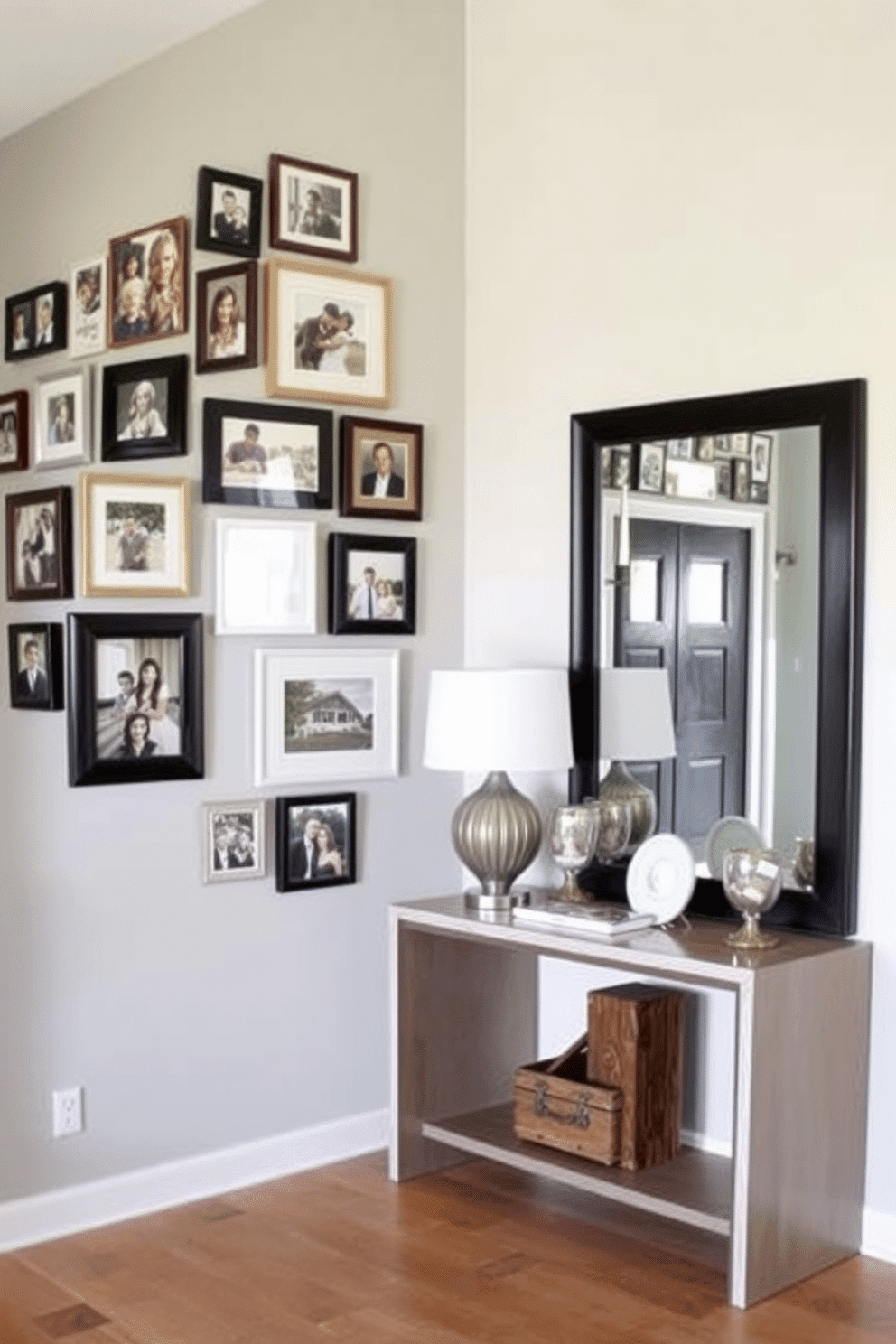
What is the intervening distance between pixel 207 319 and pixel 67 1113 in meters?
1.89

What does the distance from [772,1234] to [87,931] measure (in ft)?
5.42

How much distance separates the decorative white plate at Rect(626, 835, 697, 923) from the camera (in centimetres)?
344

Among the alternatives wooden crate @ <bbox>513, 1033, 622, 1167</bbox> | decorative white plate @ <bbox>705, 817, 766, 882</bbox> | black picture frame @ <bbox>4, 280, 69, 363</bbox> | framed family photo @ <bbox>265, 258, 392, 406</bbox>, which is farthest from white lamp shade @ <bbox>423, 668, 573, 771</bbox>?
→ black picture frame @ <bbox>4, 280, 69, 363</bbox>

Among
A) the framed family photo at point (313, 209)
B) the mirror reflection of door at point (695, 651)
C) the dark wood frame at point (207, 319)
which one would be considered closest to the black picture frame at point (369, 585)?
the dark wood frame at point (207, 319)

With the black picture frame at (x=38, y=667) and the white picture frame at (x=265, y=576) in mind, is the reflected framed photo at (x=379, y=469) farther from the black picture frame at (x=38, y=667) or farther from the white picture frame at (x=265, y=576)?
the black picture frame at (x=38, y=667)

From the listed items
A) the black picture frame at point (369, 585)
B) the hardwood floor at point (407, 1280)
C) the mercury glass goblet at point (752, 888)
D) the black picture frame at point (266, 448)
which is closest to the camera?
the hardwood floor at point (407, 1280)

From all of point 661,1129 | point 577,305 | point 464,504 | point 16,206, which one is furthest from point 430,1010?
point 16,206

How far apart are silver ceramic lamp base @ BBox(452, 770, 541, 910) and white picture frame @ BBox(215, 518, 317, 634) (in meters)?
0.61

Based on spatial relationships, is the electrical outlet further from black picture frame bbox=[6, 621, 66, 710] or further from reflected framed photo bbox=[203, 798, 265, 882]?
black picture frame bbox=[6, 621, 66, 710]

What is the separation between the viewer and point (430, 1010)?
3.83 metres

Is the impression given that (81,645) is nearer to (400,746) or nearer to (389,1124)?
(400,746)

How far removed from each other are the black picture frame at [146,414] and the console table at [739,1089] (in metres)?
1.28

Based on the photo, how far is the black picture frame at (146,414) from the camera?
3516 millimetres

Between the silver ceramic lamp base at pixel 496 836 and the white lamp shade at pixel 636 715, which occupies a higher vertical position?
the white lamp shade at pixel 636 715
